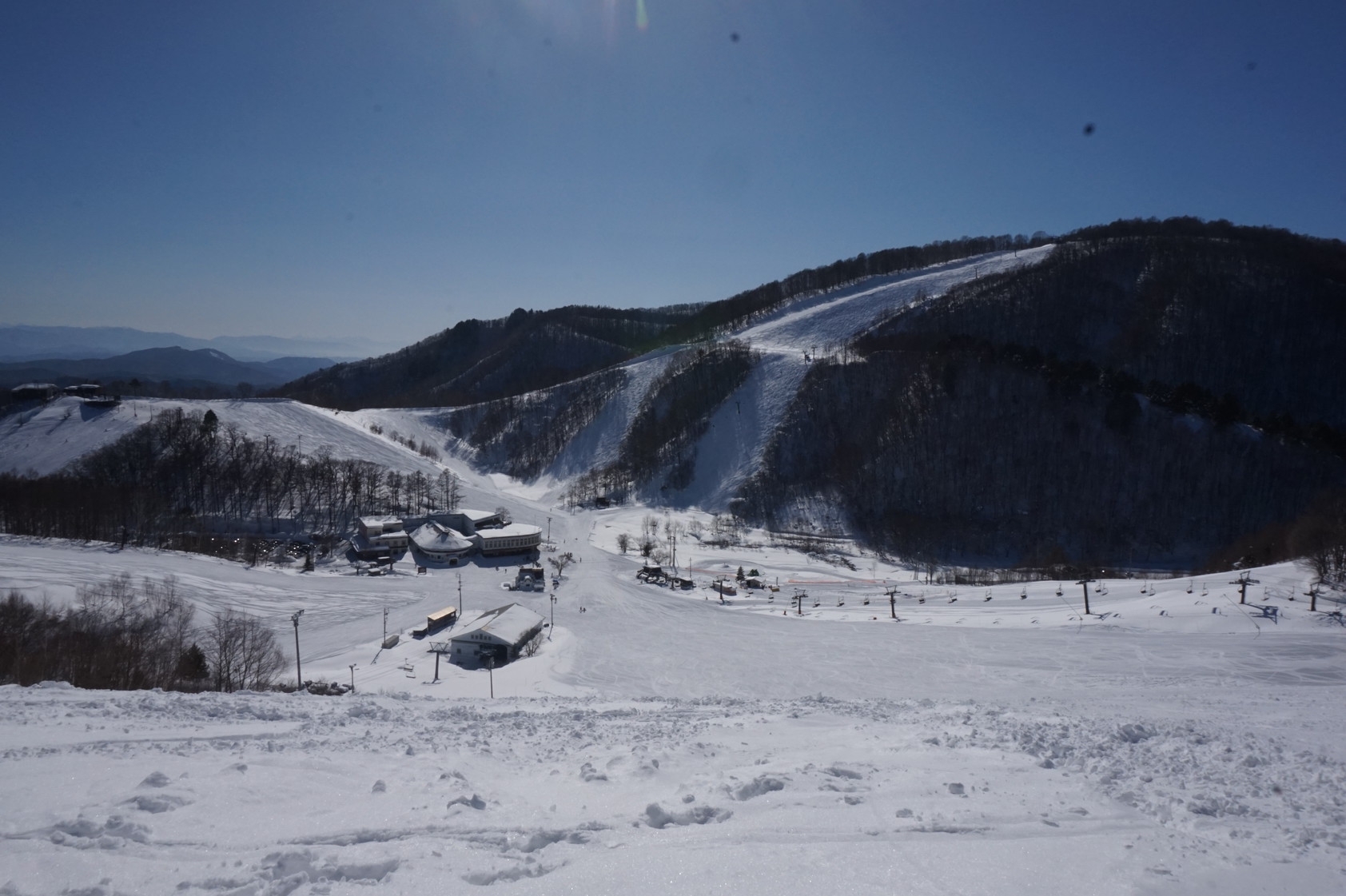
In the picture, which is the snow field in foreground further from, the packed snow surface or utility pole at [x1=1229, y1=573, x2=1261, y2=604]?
utility pole at [x1=1229, y1=573, x2=1261, y2=604]

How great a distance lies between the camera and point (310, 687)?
808 inches

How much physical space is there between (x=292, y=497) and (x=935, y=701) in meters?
59.8

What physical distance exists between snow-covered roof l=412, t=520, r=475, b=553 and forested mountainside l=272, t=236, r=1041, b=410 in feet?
184

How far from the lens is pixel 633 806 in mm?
7133

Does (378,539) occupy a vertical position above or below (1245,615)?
below

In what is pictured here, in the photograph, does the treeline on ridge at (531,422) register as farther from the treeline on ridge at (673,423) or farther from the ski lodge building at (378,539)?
the ski lodge building at (378,539)

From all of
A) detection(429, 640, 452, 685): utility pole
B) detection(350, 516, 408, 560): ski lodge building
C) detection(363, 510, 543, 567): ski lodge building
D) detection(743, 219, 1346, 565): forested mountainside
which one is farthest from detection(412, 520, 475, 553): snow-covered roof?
detection(743, 219, 1346, 565): forested mountainside

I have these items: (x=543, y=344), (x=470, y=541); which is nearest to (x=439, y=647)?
(x=470, y=541)

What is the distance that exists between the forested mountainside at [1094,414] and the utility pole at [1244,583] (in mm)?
18002

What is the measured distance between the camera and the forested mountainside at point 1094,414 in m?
55.8

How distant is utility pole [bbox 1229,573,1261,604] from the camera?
23883 mm

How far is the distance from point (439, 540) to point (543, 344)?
318 ft

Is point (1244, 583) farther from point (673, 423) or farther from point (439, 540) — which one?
point (673, 423)

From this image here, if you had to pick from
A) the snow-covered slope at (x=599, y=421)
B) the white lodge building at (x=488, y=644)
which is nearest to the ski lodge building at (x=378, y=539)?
the snow-covered slope at (x=599, y=421)
